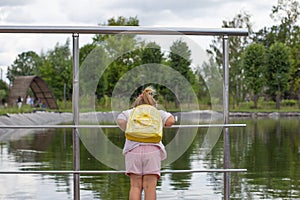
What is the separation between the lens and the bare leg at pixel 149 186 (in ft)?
13.1

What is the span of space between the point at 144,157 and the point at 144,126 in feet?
0.61

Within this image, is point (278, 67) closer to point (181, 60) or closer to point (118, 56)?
point (181, 60)

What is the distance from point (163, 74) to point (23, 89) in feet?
138

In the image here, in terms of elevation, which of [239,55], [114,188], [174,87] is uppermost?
[239,55]

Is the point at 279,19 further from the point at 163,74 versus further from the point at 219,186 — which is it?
the point at 163,74

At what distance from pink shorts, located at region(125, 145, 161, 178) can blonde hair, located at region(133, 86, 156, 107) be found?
0.85 feet

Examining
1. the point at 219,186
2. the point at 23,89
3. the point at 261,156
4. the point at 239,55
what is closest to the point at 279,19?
the point at 239,55

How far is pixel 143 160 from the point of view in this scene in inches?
158

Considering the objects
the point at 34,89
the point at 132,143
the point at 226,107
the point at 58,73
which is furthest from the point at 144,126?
the point at 58,73

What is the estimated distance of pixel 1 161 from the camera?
1224 centimetres

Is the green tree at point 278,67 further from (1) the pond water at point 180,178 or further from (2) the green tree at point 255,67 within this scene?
(1) the pond water at point 180,178

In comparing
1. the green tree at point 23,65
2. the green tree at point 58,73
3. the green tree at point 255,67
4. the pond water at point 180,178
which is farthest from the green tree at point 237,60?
the pond water at point 180,178

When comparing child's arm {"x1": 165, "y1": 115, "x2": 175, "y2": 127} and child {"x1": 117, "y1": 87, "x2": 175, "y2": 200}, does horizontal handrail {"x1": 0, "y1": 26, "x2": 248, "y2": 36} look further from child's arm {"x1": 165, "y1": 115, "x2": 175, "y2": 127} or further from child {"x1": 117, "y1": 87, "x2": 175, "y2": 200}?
child's arm {"x1": 165, "y1": 115, "x2": 175, "y2": 127}

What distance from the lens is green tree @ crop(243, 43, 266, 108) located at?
183 ft
